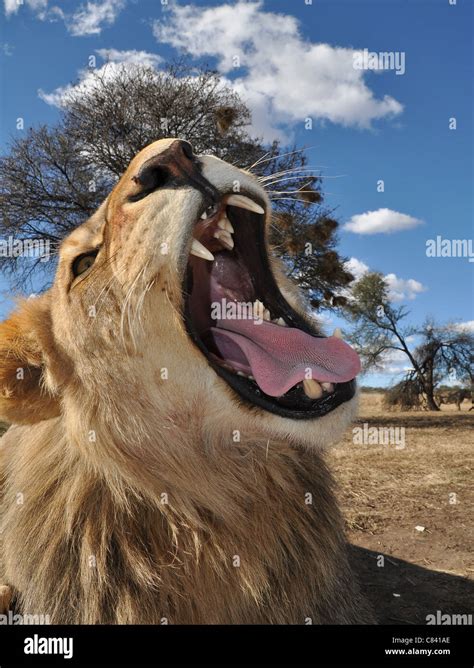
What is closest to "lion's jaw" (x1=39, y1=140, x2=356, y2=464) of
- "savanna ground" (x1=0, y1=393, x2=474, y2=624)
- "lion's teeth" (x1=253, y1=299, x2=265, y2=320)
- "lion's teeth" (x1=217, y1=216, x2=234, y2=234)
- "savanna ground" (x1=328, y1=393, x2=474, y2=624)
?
"lion's teeth" (x1=217, y1=216, x2=234, y2=234)

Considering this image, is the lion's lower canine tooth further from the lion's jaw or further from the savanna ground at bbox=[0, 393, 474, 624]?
the savanna ground at bbox=[0, 393, 474, 624]

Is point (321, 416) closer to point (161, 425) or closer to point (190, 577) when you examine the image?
point (161, 425)

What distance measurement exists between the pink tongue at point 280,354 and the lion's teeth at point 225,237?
41cm

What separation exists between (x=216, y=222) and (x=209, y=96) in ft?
46.9

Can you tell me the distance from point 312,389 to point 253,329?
508 mm

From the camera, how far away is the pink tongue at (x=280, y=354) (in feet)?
9.58

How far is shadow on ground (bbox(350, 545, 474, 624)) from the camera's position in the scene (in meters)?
4.59

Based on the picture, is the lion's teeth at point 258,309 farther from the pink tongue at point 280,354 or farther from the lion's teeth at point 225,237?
the lion's teeth at point 225,237

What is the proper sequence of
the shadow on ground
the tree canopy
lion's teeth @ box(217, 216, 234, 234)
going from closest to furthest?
lion's teeth @ box(217, 216, 234, 234) → the shadow on ground → the tree canopy

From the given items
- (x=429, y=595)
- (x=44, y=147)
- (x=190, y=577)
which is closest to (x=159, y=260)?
(x=190, y=577)

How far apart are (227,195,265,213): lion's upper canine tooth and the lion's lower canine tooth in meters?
0.85

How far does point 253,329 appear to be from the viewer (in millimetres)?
3215

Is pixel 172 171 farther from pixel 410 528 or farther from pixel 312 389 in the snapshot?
pixel 410 528

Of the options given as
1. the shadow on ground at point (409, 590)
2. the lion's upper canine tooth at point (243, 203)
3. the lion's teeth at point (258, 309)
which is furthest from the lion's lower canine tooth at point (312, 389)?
the shadow on ground at point (409, 590)
